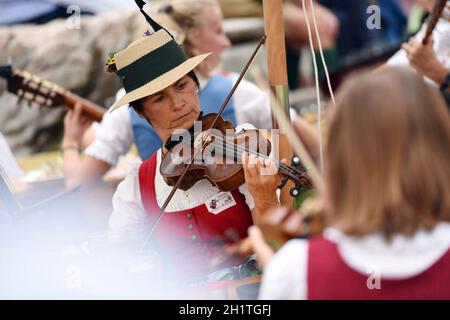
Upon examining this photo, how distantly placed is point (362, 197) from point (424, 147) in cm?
15

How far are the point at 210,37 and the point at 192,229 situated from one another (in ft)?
3.86

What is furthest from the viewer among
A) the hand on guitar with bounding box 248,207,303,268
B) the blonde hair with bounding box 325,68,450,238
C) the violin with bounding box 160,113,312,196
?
the violin with bounding box 160,113,312,196

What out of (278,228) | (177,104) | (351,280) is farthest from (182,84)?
(351,280)

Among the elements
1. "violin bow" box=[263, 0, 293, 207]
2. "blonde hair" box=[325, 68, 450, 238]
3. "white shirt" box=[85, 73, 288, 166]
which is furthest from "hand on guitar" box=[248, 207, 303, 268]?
"white shirt" box=[85, 73, 288, 166]

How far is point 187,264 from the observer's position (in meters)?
2.44

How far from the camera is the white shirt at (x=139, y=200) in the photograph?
2412 mm

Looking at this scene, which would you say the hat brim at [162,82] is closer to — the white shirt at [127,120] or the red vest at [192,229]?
the red vest at [192,229]

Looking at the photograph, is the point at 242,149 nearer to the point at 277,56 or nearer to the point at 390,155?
the point at 277,56

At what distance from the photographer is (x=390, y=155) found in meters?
1.41

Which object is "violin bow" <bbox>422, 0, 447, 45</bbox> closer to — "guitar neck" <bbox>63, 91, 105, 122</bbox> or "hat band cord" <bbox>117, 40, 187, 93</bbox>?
"hat band cord" <bbox>117, 40, 187, 93</bbox>

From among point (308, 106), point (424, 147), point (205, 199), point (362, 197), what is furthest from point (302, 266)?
point (308, 106)

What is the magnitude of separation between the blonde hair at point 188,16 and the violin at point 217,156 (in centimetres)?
90

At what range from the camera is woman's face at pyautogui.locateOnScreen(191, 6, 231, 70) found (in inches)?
129
